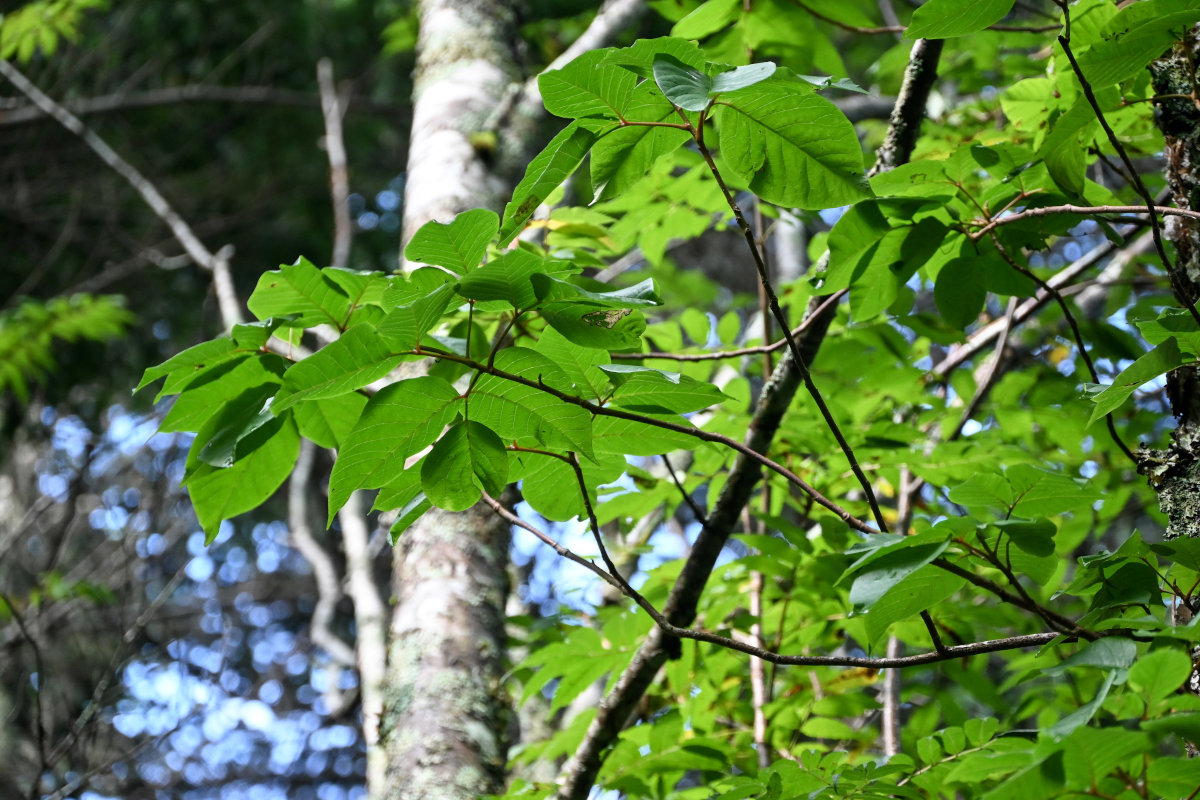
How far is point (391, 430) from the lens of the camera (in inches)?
29.1

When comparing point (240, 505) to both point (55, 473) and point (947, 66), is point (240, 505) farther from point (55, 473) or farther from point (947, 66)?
point (55, 473)

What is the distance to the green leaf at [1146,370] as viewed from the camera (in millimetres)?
756

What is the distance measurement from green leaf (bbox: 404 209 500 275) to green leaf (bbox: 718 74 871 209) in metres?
0.23

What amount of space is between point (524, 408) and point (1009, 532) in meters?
0.41

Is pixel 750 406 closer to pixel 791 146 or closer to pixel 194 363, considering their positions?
pixel 791 146

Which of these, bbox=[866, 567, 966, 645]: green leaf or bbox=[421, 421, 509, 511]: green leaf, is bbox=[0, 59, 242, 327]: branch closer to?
bbox=[421, 421, 509, 511]: green leaf

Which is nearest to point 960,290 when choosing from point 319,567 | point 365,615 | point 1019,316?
point 1019,316

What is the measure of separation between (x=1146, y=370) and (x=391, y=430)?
65cm

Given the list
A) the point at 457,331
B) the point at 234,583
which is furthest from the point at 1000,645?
the point at 234,583

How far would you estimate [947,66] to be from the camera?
183 centimetres

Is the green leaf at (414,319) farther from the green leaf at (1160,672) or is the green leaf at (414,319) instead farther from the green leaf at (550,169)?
the green leaf at (1160,672)

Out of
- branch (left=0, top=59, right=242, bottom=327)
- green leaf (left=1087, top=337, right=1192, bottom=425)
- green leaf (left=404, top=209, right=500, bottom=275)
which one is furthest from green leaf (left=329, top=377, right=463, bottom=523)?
branch (left=0, top=59, right=242, bottom=327)

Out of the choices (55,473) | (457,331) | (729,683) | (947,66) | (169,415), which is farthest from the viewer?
(55,473)

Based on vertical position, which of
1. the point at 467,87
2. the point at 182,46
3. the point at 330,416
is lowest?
the point at 330,416
